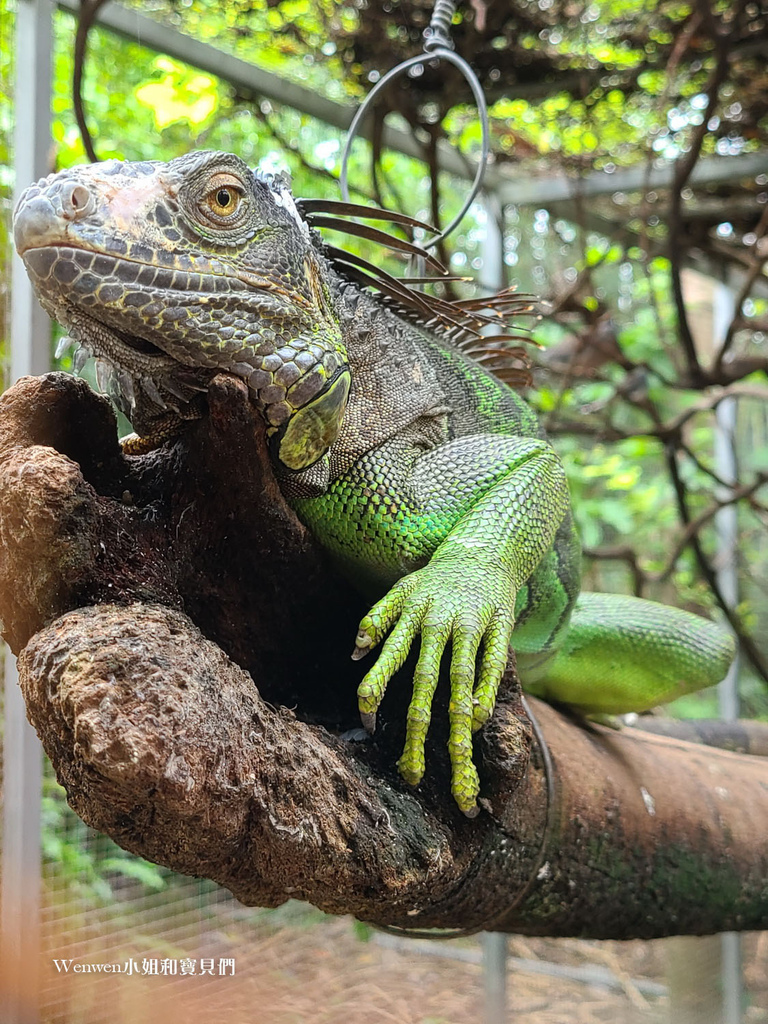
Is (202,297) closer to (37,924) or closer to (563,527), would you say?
(563,527)

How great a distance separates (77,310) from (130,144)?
256cm

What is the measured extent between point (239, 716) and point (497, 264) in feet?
14.5

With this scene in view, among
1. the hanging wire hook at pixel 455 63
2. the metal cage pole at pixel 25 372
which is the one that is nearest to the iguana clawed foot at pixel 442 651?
the hanging wire hook at pixel 455 63

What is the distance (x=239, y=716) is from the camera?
3.99 feet

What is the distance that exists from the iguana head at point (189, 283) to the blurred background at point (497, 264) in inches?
28.0

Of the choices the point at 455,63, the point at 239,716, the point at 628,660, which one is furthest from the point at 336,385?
the point at 628,660

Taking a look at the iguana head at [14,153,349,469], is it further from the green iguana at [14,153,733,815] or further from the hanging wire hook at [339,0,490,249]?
the hanging wire hook at [339,0,490,249]

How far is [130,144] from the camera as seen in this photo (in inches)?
138

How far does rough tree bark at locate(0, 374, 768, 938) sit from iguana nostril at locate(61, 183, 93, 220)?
0.88ft

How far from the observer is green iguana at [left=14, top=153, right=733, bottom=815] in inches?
50.9

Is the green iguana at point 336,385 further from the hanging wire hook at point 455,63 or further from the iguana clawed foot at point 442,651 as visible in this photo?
the hanging wire hook at point 455,63

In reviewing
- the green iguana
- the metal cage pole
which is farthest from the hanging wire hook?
the metal cage pole

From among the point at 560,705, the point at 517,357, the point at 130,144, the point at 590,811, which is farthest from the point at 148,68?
the point at 590,811

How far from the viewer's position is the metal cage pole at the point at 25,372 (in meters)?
2.60
